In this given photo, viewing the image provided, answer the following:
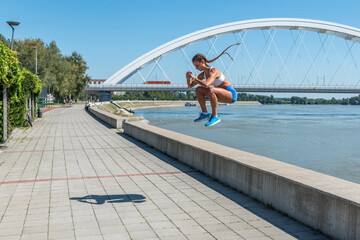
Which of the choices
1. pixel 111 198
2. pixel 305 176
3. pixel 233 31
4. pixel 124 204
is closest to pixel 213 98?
pixel 305 176

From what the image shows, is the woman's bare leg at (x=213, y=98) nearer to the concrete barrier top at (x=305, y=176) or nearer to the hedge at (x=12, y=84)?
the concrete barrier top at (x=305, y=176)

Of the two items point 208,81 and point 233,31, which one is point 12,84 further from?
point 233,31

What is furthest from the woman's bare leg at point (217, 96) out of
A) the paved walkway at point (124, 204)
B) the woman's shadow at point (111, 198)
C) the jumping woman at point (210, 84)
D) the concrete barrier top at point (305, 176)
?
the woman's shadow at point (111, 198)

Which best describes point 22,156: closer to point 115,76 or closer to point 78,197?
point 78,197

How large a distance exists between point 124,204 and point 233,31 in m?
71.9

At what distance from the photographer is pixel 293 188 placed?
274 inches

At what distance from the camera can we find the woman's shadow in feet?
27.0

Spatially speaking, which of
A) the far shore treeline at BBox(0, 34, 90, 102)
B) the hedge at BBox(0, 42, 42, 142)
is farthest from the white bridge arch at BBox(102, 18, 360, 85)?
the hedge at BBox(0, 42, 42, 142)

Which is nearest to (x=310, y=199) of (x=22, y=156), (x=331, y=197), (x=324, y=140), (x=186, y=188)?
→ (x=331, y=197)

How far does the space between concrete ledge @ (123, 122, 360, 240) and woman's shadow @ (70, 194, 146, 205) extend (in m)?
2.42

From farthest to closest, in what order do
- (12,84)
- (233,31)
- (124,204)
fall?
(233,31), (12,84), (124,204)

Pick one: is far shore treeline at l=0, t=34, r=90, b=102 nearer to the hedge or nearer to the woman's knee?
the hedge

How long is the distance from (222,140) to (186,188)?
28.3 metres

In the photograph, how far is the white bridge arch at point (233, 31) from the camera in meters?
75.8
